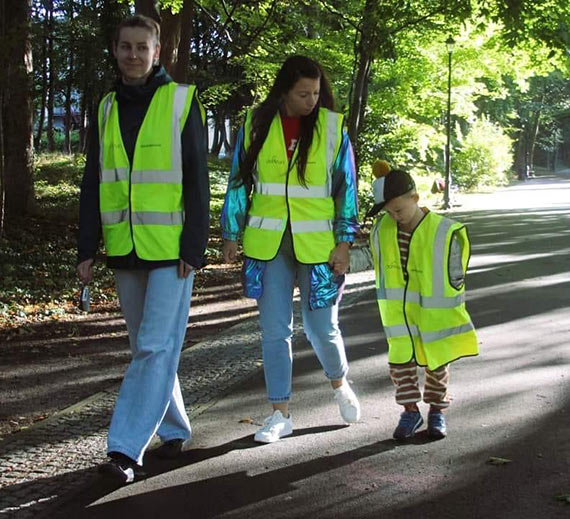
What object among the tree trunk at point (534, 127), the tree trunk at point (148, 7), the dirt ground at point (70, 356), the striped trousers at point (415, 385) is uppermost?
the tree trunk at point (534, 127)

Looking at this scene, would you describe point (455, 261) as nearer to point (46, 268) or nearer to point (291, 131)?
point (291, 131)

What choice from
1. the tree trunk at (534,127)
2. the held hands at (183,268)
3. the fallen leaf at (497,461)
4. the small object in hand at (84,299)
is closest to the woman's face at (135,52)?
the held hands at (183,268)

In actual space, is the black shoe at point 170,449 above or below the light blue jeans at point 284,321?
below

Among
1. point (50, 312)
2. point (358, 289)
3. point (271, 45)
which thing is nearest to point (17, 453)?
point (50, 312)

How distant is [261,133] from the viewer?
4.95 m

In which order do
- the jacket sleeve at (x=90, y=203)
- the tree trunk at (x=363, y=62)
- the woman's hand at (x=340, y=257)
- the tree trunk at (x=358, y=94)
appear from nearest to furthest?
1. the jacket sleeve at (x=90, y=203)
2. the woman's hand at (x=340, y=257)
3. the tree trunk at (x=363, y=62)
4. the tree trunk at (x=358, y=94)

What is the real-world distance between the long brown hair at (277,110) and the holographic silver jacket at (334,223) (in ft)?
0.27

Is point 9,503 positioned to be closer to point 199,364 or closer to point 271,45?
point 199,364

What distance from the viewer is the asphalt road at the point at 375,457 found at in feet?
13.2

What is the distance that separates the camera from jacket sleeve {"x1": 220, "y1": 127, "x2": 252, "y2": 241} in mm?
5016

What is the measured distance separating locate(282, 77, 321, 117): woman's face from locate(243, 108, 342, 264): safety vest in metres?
0.11

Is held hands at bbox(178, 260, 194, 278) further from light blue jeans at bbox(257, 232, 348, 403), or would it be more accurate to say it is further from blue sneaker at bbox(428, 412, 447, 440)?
blue sneaker at bbox(428, 412, 447, 440)

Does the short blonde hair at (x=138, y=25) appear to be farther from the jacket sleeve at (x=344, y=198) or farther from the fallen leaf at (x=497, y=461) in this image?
the fallen leaf at (x=497, y=461)

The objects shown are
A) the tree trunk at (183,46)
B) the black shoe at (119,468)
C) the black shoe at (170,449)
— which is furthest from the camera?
the tree trunk at (183,46)
